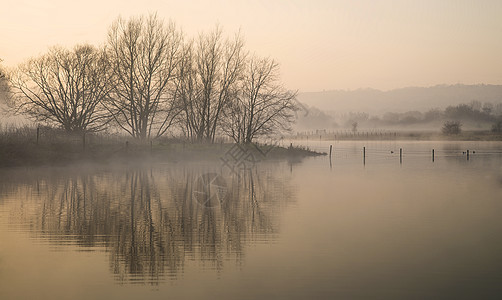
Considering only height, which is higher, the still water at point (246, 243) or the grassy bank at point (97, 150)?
the grassy bank at point (97, 150)

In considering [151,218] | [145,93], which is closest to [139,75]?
[145,93]

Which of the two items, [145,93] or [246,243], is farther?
[145,93]

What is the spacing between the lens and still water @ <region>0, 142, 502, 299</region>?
393 inches

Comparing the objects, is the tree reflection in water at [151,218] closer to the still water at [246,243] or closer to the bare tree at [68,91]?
the still water at [246,243]

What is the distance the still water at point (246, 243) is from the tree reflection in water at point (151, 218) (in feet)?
0.17

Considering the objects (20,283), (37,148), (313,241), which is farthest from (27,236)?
(37,148)

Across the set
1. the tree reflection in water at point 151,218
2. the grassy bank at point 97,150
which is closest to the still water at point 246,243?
the tree reflection in water at point 151,218

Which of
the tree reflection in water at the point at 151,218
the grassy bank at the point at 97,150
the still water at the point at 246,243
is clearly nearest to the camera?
the still water at the point at 246,243

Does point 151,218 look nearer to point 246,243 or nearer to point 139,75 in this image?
point 246,243

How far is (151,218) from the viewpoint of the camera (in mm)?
17891

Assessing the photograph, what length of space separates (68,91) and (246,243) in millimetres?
43789

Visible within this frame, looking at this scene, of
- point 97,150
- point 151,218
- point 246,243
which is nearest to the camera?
point 246,243

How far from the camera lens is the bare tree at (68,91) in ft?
166

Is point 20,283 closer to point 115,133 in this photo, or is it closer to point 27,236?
point 27,236
